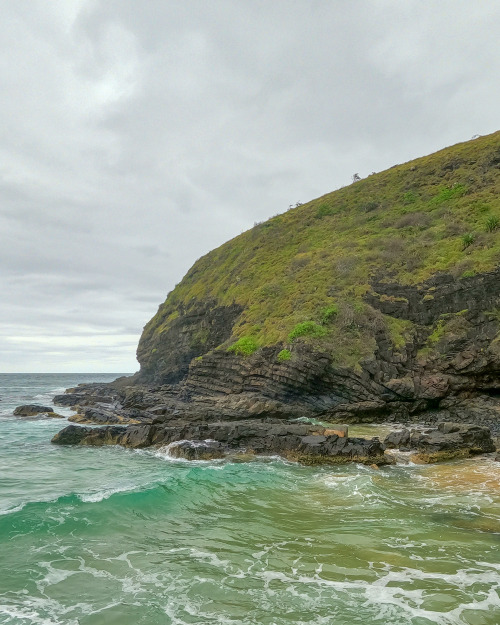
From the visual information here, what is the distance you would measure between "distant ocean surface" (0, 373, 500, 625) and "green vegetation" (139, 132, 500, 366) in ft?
61.7

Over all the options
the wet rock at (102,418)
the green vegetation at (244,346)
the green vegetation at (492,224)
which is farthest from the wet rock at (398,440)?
the green vegetation at (492,224)

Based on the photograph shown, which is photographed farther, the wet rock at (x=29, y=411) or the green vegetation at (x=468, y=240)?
the wet rock at (x=29, y=411)

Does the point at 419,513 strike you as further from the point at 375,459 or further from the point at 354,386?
the point at 354,386

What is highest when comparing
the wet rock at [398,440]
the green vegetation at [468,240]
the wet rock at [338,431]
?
the green vegetation at [468,240]

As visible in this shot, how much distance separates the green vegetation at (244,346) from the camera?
1520 inches

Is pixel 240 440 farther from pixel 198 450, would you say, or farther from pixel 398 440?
pixel 398 440

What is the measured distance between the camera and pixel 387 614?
308 inches

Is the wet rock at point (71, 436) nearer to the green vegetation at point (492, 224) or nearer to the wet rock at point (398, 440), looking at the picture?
the wet rock at point (398, 440)

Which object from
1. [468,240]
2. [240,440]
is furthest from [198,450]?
[468,240]

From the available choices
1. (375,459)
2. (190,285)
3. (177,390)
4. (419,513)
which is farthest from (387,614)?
(190,285)

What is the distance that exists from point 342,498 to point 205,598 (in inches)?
289

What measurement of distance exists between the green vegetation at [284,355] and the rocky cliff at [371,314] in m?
0.11

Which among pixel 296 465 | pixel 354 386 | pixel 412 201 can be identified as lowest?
pixel 296 465

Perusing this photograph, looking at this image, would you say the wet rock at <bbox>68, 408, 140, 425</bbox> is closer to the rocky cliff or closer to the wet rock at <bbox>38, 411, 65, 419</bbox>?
the rocky cliff
